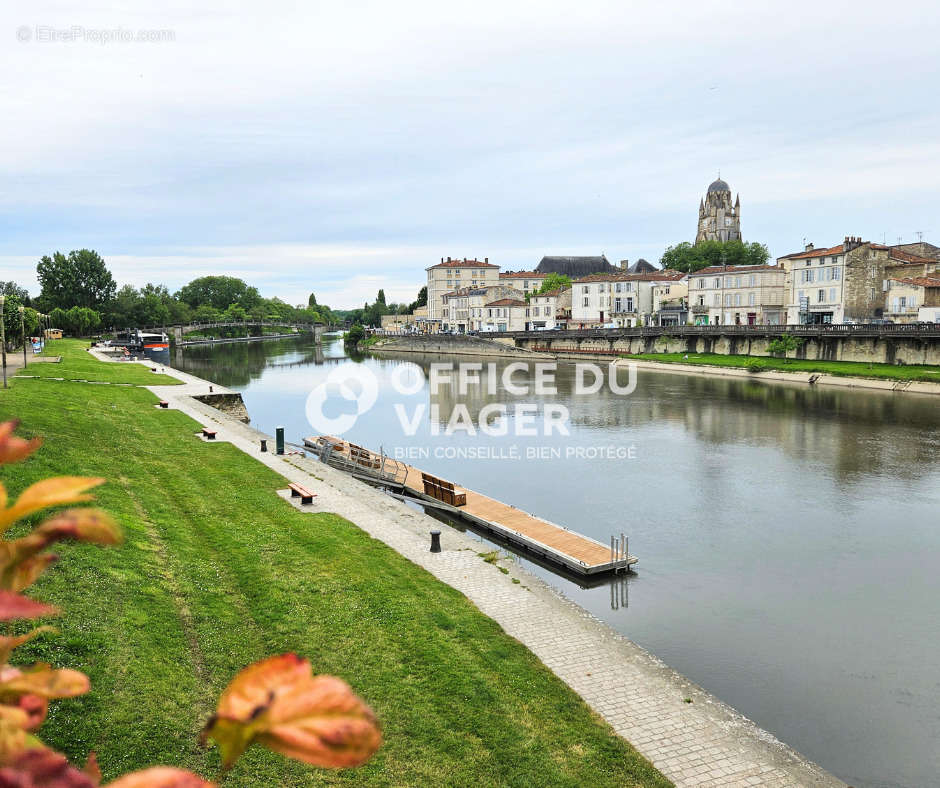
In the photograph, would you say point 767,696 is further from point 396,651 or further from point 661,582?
point 396,651

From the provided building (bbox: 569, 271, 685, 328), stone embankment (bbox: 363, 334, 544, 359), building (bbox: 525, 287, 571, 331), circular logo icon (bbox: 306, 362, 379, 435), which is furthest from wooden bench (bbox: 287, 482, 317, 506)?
building (bbox: 525, 287, 571, 331)

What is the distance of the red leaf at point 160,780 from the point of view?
1.01 metres

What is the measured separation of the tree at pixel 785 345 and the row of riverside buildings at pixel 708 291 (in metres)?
8.37

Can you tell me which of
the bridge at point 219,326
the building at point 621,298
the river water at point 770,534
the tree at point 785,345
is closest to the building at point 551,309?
the building at point 621,298

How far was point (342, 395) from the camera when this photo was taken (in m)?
61.7

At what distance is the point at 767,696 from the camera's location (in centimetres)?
1409

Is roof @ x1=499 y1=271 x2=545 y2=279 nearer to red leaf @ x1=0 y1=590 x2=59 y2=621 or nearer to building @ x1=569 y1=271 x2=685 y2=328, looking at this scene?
building @ x1=569 y1=271 x2=685 y2=328

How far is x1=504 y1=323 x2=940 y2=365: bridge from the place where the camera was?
61844 millimetres

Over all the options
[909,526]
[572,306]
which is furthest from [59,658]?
[572,306]

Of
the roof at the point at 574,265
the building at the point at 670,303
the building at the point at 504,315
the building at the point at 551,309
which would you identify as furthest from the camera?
the roof at the point at 574,265

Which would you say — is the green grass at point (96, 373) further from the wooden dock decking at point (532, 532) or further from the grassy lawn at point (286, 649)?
the grassy lawn at point (286, 649)

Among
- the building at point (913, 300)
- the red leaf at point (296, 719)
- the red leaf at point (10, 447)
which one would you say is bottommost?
the red leaf at point (296, 719)

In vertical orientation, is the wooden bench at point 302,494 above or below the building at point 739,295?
below

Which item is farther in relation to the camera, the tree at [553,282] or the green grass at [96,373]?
the tree at [553,282]
